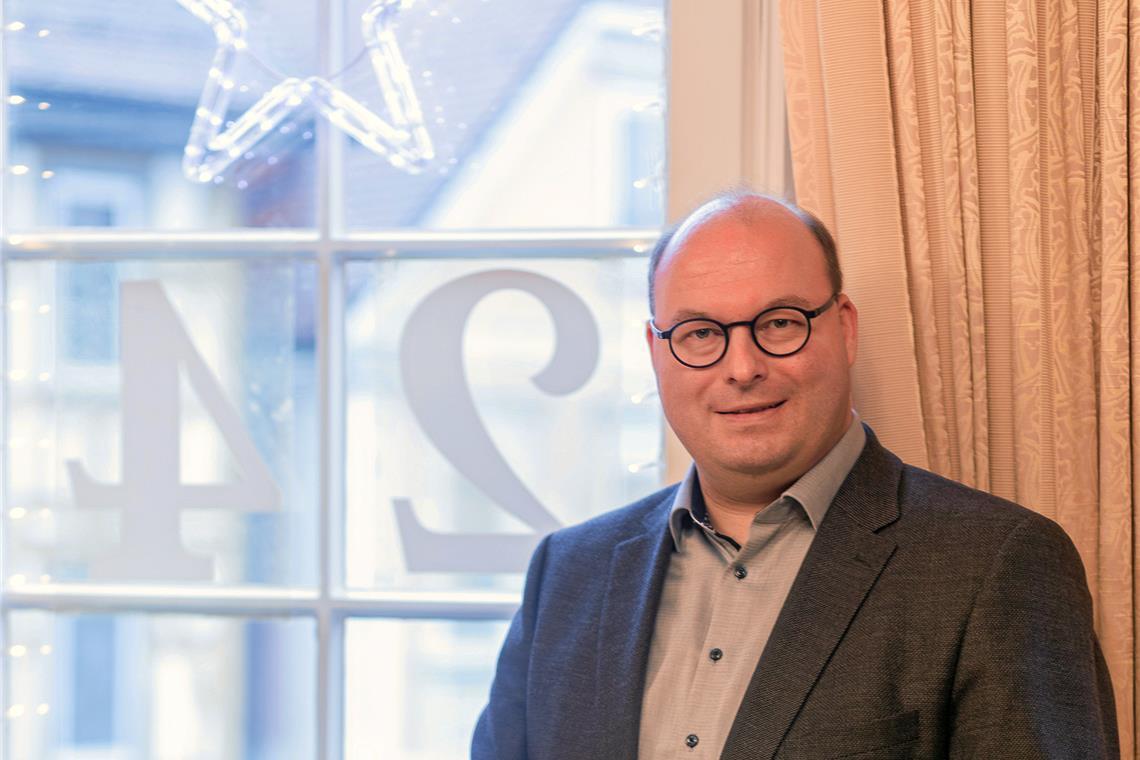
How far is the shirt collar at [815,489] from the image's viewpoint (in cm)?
138

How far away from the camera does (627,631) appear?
1446 millimetres

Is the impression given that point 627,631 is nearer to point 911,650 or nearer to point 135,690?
point 911,650

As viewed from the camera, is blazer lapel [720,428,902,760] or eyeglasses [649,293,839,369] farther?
eyeglasses [649,293,839,369]

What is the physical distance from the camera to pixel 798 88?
165cm

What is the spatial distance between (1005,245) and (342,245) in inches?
39.1

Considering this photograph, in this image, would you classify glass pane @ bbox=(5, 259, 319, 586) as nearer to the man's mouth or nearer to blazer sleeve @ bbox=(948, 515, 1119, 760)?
the man's mouth

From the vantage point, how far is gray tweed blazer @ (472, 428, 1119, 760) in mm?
1214

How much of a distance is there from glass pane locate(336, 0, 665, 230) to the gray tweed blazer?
27.1 inches

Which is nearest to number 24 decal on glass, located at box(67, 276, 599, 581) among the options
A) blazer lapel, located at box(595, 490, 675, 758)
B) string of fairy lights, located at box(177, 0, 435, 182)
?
string of fairy lights, located at box(177, 0, 435, 182)

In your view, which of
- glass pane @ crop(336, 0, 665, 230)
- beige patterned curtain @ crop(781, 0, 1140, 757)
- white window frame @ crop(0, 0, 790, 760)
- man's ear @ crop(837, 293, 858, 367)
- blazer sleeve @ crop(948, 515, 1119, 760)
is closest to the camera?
Result: blazer sleeve @ crop(948, 515, 1119, 760)

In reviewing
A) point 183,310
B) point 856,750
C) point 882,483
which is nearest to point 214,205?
point 183,310

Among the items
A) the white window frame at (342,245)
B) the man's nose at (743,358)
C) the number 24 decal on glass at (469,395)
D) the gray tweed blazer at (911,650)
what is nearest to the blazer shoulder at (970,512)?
the gray tweed blazer at (911,650)

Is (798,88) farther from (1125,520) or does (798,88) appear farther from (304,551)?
(304,551)

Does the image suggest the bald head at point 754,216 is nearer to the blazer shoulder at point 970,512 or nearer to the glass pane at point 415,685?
the blazer shoulder at point 970,512
